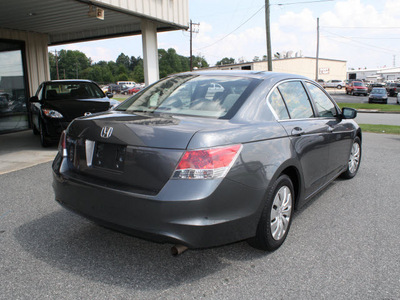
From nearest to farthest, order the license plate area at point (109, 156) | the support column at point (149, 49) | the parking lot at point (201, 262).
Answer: the parking lot at point (201, 262), the license plate area at point (109, 156), the support column at point (149, 49)

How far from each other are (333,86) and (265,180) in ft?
231

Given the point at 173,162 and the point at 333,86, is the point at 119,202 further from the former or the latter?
the point at 333,86

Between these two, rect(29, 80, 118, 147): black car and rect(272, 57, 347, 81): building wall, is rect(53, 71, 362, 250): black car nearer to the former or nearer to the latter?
rect(29, 80, 118, 147): black car

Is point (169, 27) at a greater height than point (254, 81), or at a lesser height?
greater

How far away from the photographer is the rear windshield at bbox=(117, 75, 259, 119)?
313cm

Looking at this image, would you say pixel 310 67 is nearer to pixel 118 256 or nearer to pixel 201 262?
pixel 201 262

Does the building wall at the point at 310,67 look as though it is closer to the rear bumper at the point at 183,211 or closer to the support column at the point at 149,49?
the support column at the point at 149,49

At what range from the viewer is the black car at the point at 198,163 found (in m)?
2.47

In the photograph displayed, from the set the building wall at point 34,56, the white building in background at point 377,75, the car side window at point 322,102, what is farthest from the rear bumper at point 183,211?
the white building in background at point 377,75

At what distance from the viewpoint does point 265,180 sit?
2.82 metres

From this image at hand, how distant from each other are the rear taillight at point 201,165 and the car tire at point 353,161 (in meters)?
3.53

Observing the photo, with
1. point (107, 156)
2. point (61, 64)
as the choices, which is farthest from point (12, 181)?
point (61, 64)

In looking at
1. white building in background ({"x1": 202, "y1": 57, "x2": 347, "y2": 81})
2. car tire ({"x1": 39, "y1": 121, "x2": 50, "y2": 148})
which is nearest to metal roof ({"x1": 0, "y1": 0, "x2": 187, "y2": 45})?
car tire ({"x1": 39, "y1": 121, "x2": 50, "y2": 148})

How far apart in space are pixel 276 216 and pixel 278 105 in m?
1.06
